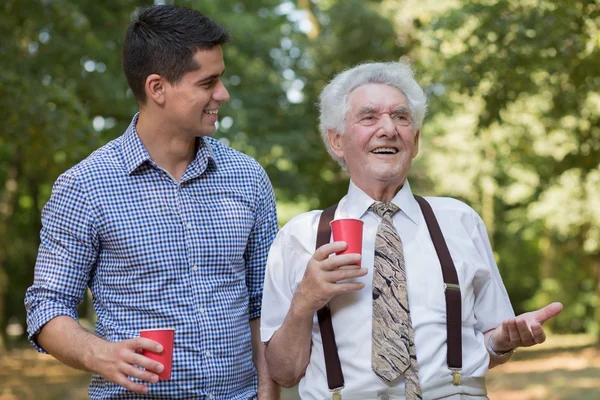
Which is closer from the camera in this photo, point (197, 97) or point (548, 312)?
point (548, 312)

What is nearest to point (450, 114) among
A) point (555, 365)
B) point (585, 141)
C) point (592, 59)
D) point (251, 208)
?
point (555, 365)

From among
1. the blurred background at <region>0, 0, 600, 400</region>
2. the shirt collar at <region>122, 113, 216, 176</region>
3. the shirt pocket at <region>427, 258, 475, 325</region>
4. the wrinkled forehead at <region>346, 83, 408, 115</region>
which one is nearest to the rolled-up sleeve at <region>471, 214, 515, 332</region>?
the shirt pocket at <region>427, 258, 475, 325</region>

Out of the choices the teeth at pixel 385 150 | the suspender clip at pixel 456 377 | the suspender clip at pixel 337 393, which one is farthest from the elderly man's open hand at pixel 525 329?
the teeth at pixel 385 150

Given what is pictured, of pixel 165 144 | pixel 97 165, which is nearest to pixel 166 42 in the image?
pixel 165 144

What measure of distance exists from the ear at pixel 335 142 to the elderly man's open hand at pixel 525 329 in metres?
0.94

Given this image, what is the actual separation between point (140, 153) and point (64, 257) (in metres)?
0.49

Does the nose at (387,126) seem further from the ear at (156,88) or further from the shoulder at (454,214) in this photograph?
the ear at (156,88)

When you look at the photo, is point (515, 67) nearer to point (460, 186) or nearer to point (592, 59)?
point (592, 59)

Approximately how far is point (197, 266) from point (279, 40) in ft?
47.9

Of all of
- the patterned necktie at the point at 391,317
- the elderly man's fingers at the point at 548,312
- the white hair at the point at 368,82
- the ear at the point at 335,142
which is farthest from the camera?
the ear at the point at 335,142

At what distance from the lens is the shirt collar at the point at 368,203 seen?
10.4 feet

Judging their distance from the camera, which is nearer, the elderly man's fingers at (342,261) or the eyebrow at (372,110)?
the elderly man's fingers at (342,261)

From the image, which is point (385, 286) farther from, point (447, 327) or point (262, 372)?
point (262, 372)

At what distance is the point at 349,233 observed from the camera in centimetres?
266
